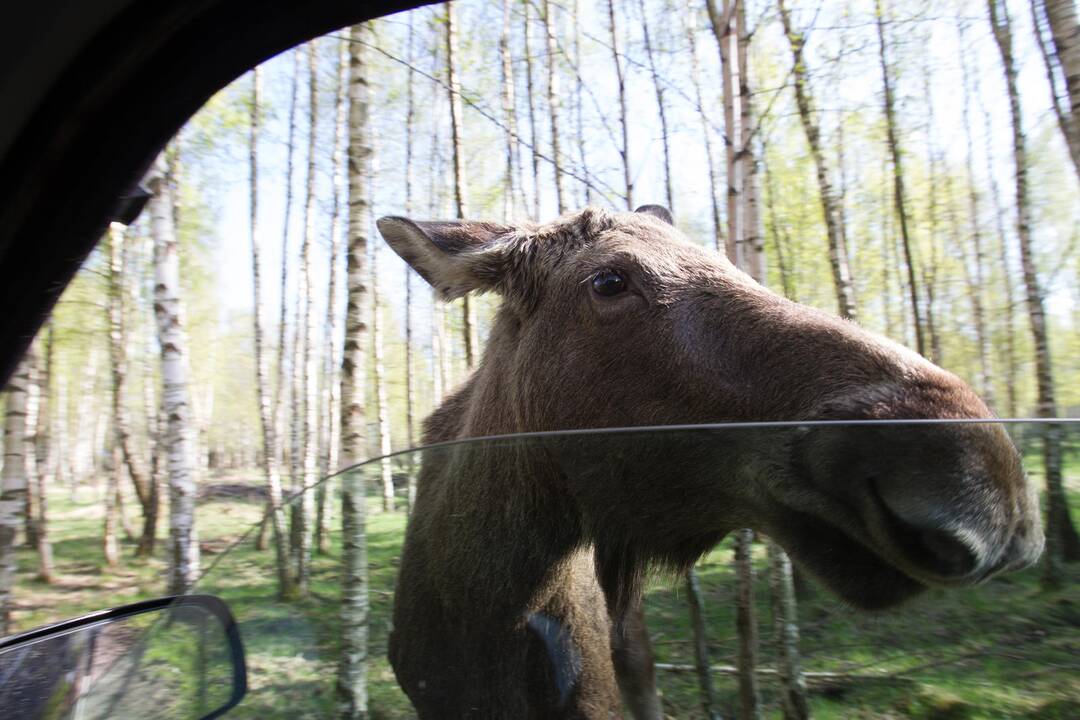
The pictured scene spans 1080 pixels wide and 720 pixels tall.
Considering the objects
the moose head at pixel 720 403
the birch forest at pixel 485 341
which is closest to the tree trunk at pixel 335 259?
the birch forest at pixel 485 341

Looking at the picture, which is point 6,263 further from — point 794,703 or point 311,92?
point 311,92

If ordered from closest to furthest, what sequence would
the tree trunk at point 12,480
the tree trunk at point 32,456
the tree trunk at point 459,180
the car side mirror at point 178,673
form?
the car side mirror at point 178,673
the tree trunk at point 12,480
the tree trunk at point 32,456
the tree trunk at point 459,180

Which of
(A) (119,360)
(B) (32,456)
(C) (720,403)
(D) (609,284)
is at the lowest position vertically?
(C) (720,403)

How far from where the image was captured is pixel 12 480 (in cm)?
754

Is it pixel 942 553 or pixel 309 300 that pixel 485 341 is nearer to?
pixel 942 553

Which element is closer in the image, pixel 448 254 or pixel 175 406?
pixel 448 254

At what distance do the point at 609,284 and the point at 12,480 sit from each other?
7.89m

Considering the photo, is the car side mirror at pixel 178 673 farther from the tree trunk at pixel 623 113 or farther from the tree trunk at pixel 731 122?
the tree trunk at pixel 623 113

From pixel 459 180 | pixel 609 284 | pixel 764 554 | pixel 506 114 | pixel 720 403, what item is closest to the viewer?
pixel 764 554

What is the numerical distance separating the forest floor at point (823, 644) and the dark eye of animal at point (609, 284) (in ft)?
6.24

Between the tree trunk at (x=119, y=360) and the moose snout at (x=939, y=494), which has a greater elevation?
the tree trunk at (x=119, y=360)

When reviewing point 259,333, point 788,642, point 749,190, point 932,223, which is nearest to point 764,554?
point 788,642

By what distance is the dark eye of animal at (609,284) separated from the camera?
121 inches

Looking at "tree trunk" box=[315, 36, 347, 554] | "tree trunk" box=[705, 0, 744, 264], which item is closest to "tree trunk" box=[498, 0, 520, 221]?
"tree trunk" box=[315, 36, 347, 554]
